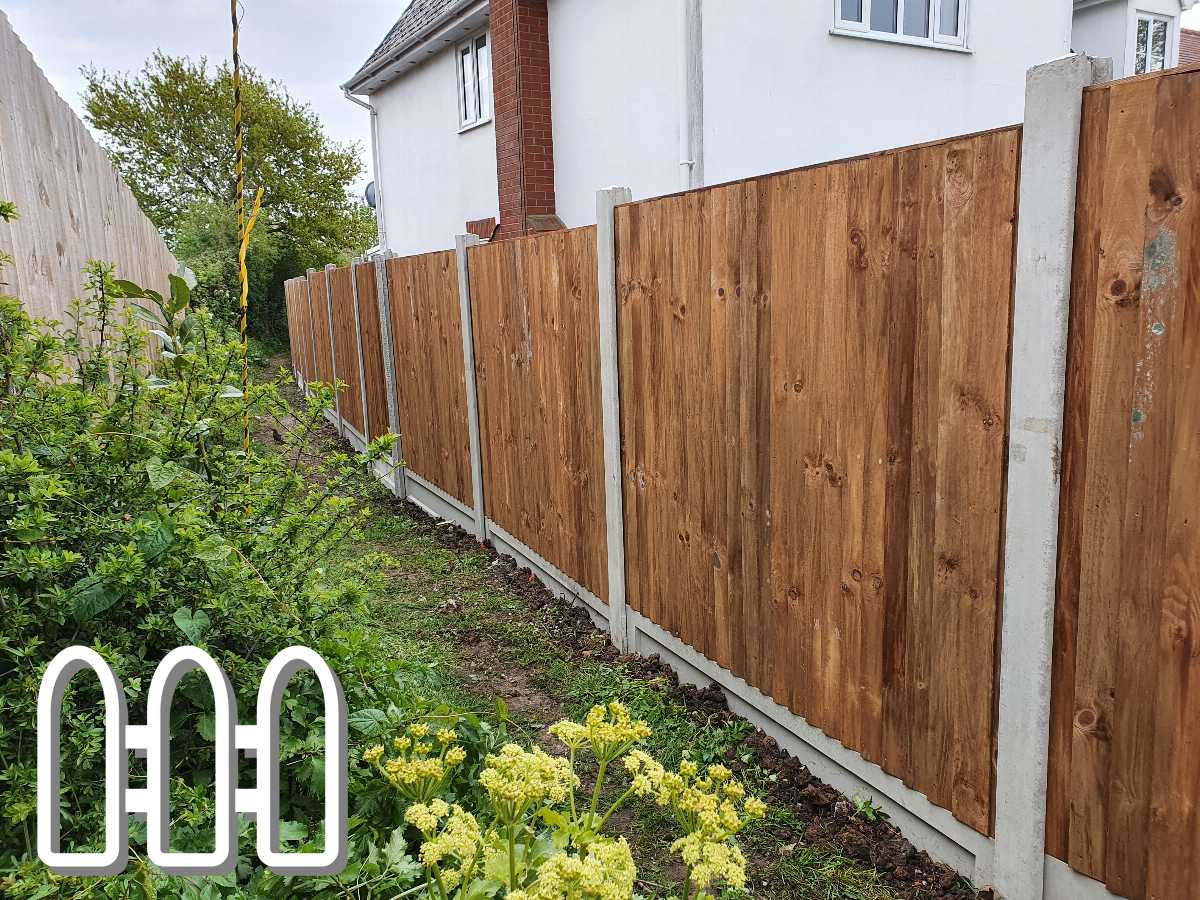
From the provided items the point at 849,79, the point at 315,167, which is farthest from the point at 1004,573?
the point at 315,167

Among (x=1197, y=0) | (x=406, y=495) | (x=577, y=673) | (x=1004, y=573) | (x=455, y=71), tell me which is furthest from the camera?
(x=1197, y=0)

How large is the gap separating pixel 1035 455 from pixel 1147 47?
771 inches

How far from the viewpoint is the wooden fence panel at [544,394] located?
14.9ft

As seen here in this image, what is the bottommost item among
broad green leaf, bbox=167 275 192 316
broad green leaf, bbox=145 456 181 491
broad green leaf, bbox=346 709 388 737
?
broad green leaf, bbox=346 709 388 737

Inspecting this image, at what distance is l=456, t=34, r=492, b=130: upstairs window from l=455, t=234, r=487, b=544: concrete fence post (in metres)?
8.11

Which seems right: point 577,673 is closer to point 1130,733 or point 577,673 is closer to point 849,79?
point 1130,733

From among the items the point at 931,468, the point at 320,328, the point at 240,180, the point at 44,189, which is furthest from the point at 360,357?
the point at 931,468

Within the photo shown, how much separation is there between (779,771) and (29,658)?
237cm

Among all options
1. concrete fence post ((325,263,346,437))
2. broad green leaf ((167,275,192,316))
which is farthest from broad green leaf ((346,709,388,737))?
concrete fence post ((325,263,346,437))

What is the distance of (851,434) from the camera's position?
278cm

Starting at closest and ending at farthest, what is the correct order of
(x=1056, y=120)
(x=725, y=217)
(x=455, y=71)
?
(x=1056, y=120) < (x=725, y=217) < (x=455, y=71)

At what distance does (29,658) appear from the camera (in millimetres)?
2084

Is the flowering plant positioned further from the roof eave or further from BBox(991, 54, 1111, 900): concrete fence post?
the roof eave

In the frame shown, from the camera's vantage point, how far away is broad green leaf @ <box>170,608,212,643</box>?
7.29ft
